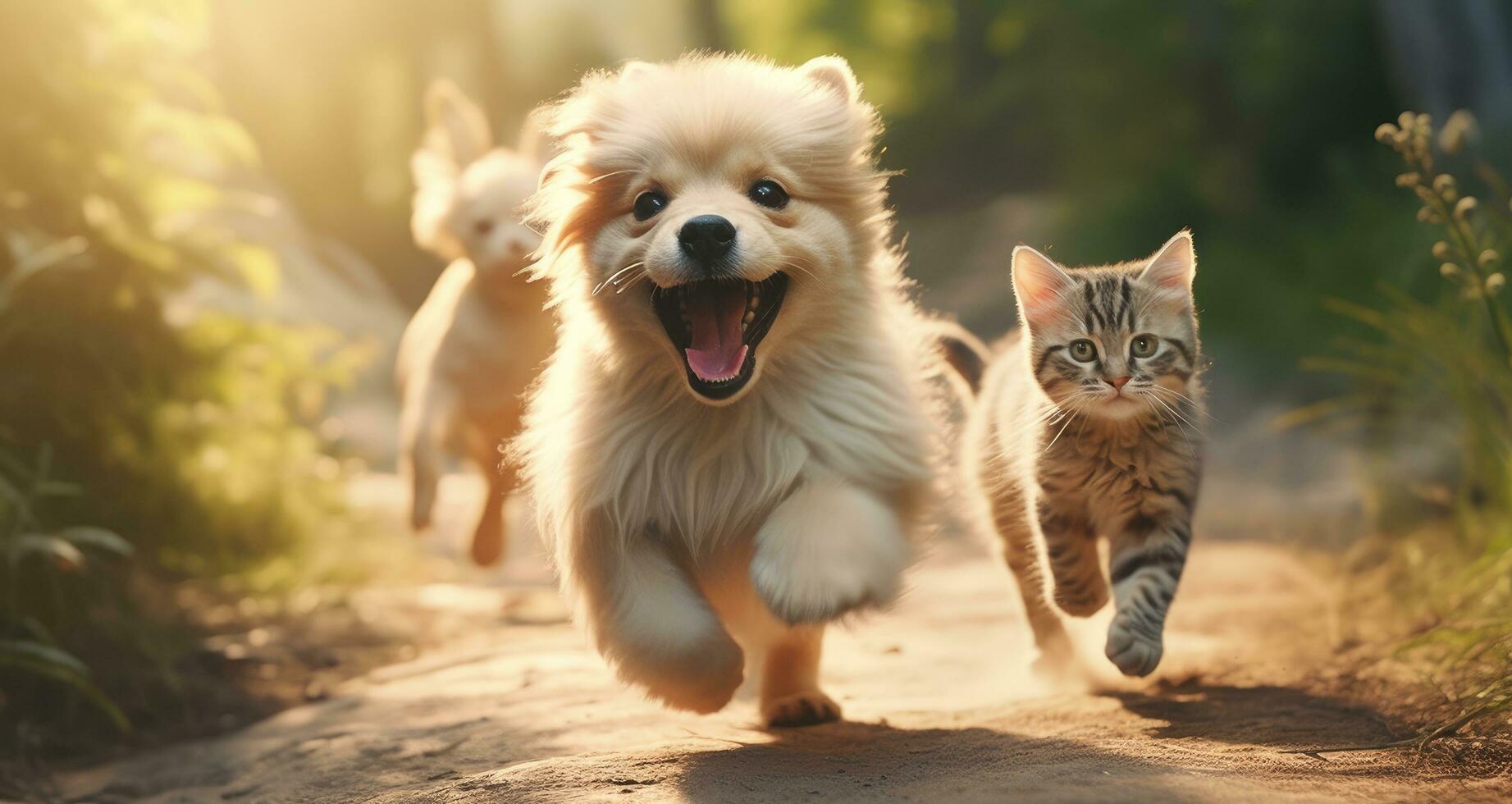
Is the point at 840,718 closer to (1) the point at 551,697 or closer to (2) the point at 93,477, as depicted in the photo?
(1) the point at 551,697

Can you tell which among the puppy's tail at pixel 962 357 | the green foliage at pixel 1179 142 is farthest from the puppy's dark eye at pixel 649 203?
the green foliage at pixel 1179 142

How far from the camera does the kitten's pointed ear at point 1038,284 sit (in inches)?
137

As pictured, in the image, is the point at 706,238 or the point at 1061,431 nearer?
the point at 706,238

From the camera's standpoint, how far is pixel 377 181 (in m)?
18.8

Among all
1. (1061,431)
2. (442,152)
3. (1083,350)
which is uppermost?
(442,152)

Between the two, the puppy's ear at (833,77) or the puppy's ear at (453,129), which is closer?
the puppy's ear at (833,77)

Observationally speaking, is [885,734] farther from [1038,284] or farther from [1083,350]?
Result: [1038,284]

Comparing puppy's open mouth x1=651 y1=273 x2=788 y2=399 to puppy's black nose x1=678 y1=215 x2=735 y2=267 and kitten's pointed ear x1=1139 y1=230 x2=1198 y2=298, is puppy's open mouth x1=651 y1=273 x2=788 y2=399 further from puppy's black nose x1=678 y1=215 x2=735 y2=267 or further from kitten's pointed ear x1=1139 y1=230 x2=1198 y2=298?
kitten's pointed ear x1=1139 y1=230 x2=1198 y2=298

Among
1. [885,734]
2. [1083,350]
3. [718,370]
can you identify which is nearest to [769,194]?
[718,370]

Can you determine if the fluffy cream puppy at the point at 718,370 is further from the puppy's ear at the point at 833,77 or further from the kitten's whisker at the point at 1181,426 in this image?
the kitten's whisker at the point at 1181,426

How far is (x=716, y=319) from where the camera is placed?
11.5 feet

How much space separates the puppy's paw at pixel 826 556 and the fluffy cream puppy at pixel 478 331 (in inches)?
127

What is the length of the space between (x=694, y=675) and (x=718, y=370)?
730 mm

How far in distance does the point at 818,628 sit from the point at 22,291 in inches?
131
